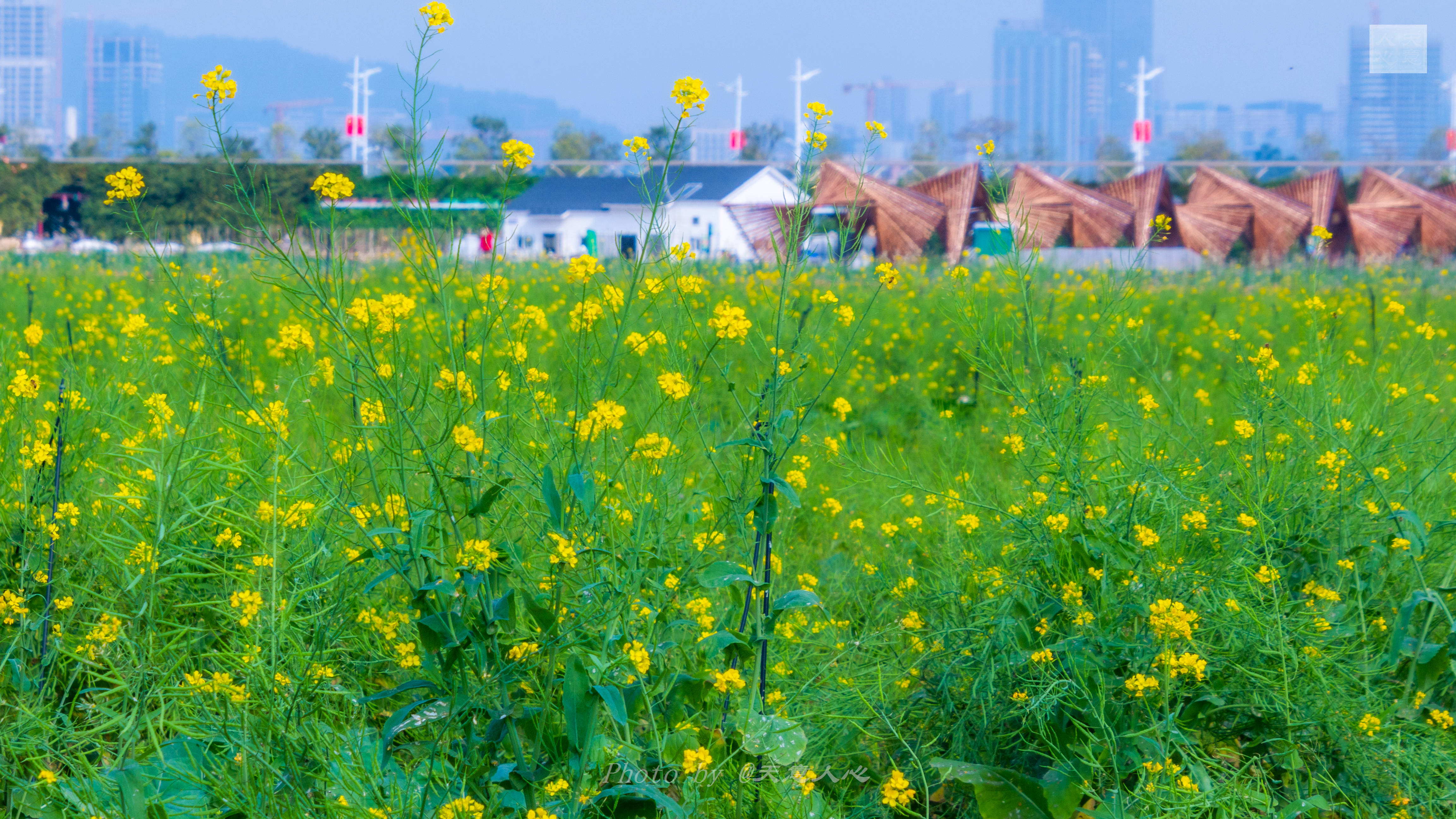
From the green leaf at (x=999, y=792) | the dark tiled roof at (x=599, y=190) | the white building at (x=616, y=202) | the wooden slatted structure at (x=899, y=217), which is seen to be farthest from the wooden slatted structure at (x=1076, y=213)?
the dark tiled roof at (x=599, y=190)

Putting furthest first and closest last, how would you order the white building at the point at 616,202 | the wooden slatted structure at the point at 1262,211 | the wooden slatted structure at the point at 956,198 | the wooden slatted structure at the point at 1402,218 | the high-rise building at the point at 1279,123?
the high-rise building at the point at 1279,123, the white building at the point at 616,202, the wooden slatted structure at the point at 1402,218, the wooden slatted structure at the point at 1262,211, the wooden slatted structure at the point at 956,198

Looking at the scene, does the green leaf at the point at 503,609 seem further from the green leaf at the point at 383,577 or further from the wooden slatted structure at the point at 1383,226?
the wooden slatted structure at the point at 1383,226

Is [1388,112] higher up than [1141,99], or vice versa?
[1141,99]

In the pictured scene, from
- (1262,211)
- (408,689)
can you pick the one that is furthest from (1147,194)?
(408,689)

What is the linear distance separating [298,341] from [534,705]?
2.38 ft

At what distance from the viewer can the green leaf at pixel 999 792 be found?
1692mm

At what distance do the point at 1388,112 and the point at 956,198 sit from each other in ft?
78.4

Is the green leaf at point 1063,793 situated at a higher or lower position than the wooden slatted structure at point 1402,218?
lower

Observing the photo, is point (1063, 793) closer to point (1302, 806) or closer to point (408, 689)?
point (1302, 806)

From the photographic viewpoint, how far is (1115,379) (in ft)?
10.4

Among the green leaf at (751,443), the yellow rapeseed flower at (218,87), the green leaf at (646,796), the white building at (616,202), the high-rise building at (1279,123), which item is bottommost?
the green leaf at (646,796)

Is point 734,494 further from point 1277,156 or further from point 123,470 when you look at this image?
point 1277,156

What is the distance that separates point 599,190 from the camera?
1296 inches

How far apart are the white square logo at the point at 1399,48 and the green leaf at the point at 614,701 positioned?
332 centimetres
